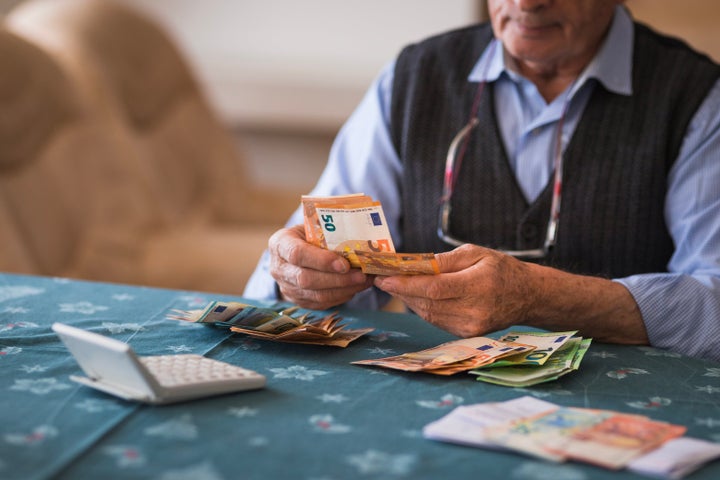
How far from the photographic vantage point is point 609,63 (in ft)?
6.17

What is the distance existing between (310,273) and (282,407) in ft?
1.28

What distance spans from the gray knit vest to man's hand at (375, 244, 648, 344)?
320 mm

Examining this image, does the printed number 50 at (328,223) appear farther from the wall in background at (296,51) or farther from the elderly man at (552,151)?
the wall in background at (296,51)

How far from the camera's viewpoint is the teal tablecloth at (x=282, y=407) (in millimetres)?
950

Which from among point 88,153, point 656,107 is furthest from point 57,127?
point 656,107

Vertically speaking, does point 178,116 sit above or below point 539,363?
above

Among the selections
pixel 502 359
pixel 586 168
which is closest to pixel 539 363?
pixel 502 359

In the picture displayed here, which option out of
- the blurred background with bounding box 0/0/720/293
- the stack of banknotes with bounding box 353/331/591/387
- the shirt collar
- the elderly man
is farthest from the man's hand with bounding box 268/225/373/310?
the blurred background with bounding box 0/0/720/293

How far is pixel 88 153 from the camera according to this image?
3133 mm

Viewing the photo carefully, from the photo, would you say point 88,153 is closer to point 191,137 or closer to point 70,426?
point 191,137

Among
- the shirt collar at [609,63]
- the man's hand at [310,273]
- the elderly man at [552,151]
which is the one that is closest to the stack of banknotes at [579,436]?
the man's hand at [310,273]

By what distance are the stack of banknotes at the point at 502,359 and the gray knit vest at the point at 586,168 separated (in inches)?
20.0

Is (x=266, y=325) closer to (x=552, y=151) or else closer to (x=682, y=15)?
(x=552, y=151)

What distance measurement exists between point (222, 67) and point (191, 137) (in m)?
0.80
